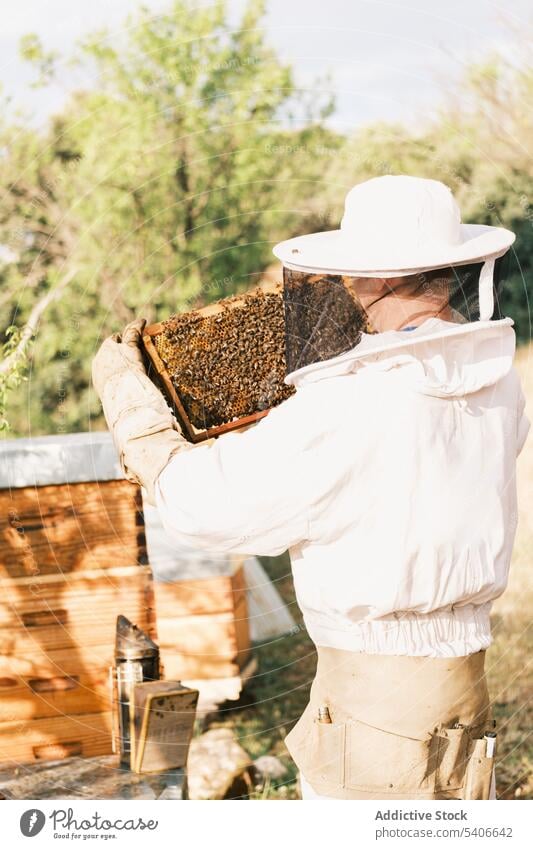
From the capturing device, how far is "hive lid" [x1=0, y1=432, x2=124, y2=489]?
2.82 metres

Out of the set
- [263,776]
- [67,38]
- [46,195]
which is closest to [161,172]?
[46,195]

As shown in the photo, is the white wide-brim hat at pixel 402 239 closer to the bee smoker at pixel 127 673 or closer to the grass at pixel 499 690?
the bee smoker at pixel 127 673

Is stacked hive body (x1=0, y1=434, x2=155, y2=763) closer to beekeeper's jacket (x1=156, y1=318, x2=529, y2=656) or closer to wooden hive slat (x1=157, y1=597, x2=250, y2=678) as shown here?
wooden hive slat (x1=157, y1=597, x2=250, y2=678)

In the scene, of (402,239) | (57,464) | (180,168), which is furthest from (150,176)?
(402,239)

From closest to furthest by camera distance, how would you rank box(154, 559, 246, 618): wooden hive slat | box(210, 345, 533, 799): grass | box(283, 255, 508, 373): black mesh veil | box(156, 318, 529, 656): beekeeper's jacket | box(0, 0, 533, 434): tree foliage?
box(156, 318, 529, 656): beekeeper's jacket
box(283, 255, 508, 373): black mesh veil
box(154, 559, 246, 618): wooden hive slat
box(210, 345, 533, 799): grass
box(0, 0, 533, 434): tree foliage

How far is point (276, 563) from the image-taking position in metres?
5.44

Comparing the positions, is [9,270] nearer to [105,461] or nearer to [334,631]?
[105,461]

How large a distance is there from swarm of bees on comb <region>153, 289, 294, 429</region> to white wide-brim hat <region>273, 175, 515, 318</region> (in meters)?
0.49

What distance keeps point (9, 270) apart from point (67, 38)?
240 centimetres

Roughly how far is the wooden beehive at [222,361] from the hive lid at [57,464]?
0.68m

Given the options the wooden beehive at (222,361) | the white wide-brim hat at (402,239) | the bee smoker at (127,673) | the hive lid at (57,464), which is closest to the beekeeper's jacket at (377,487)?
the white wide-brim hat at (402,239)

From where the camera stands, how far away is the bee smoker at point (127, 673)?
2.61m

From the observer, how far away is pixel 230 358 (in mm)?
2289

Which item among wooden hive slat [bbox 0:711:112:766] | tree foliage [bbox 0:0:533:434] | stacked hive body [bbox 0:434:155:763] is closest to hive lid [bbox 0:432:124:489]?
stacked hive body [bbox 0:434:155:763]
